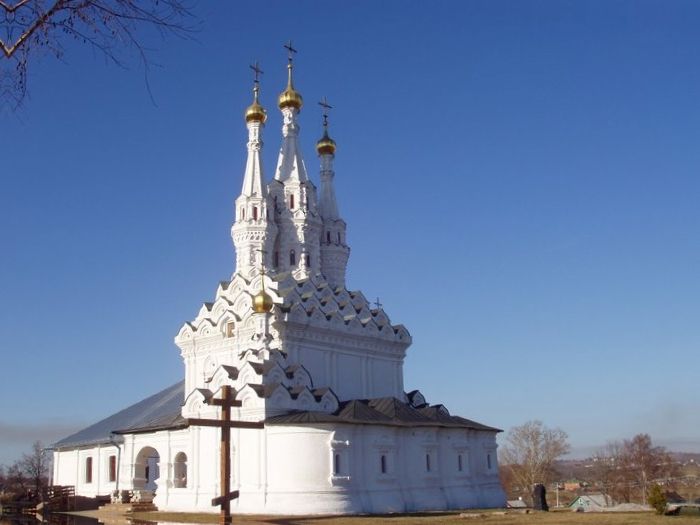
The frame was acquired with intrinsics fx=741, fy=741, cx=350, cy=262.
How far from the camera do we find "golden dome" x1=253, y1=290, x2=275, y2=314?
28.5 m

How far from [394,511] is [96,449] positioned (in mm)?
16456

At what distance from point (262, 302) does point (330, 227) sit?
29.0ft

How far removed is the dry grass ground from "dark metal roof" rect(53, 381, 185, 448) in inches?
259

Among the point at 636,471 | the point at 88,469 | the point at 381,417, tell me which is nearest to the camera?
the point at 381,417

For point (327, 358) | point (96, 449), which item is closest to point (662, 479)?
point (327, 358)

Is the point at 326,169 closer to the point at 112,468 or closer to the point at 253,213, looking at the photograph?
the point at 253,213

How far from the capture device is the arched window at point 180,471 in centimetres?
2901

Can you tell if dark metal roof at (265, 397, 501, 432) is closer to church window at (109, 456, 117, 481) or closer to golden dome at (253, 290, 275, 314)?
golden dome at (253, 290, 275, 314)

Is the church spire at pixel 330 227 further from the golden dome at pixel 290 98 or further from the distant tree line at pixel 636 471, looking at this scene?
the distant tree line at pixel 636 471

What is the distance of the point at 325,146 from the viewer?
1481 inches

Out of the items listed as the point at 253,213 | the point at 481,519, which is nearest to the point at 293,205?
the point at 253,213

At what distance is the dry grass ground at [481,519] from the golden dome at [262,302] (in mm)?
7764

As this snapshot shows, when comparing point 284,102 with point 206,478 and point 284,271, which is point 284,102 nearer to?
point 284,271

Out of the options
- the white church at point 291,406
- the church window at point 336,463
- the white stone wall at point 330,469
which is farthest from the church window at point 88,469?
the church window at point 336,463
